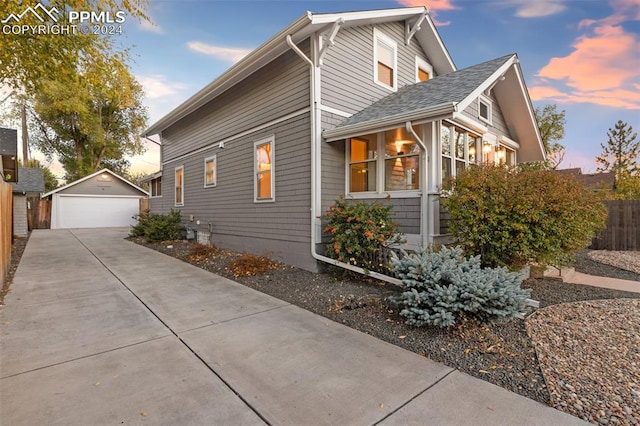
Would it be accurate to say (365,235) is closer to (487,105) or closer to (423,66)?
(487,105)

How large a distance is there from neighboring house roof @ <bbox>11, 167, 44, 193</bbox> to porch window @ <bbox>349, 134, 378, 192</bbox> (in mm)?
19427

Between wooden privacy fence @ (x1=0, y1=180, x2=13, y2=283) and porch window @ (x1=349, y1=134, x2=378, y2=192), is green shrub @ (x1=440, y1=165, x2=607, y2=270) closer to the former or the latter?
porch window @ (x1=349, y1=134, x2=378, y2=192)

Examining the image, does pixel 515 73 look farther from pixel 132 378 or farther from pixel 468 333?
pixel 132 378

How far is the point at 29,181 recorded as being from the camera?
1808cm

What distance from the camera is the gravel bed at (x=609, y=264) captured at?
647cm

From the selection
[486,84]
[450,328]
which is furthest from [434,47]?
[450,328]

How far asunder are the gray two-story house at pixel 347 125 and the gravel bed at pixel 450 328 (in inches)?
41.4

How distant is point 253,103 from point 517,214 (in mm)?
6782

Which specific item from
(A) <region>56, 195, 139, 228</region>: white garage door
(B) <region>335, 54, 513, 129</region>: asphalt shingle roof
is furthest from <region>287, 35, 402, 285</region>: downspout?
(A) <region>56, 195, 139, 228</region>: white garage door

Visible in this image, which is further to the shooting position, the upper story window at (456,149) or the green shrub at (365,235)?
the upper story window at (456,149)

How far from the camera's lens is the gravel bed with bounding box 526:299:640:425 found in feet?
7.12

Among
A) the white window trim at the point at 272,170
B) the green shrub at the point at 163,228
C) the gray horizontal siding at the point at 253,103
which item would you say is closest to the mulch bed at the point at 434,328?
the white window trim at the point at 272,170

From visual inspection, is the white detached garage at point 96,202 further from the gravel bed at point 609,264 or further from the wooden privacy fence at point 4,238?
the gravel bed at point 609,264

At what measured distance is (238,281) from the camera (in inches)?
234
